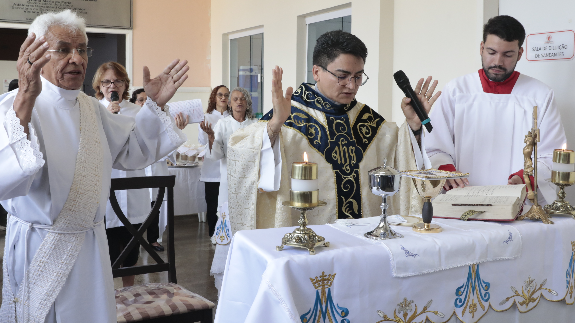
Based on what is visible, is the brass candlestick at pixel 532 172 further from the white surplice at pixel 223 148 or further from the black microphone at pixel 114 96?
the black microphone at pixel 114 96

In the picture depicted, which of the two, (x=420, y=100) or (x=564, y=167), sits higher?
(x=420, y=100)

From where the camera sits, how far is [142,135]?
7.05ft

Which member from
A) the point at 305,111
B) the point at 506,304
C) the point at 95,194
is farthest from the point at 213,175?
the point at 506,304

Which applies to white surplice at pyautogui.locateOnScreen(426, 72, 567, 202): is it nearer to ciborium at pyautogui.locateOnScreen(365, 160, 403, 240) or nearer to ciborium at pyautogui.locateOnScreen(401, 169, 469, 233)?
ciborium at pyautogui.locateOnScreen(401, 169, 469, 233)

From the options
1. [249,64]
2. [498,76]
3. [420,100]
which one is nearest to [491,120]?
[498,76]

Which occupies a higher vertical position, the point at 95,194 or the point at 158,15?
the point at 158,15

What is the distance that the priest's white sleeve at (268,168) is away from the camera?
232 centimetres

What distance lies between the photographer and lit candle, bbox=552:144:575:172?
218 cm

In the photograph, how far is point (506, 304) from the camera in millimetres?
1857

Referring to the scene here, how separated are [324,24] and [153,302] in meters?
4.83

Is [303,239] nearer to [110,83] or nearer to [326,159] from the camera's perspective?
[326,159]

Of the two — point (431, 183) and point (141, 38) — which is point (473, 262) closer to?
point (431, 183)

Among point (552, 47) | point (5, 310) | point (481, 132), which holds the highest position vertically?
point (552, 47)

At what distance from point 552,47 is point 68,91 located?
2996 millimetres
